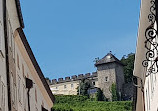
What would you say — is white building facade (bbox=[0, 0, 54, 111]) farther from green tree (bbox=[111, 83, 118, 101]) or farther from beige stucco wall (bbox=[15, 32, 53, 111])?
green tree (bbox=[111, 83, 118, 101])

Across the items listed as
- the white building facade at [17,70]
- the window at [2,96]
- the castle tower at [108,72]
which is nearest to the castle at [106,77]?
the castle tower at [108,72]

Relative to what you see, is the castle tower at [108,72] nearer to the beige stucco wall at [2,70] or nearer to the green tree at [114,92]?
the green tree at [114,92]

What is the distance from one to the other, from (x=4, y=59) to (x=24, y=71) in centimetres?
763

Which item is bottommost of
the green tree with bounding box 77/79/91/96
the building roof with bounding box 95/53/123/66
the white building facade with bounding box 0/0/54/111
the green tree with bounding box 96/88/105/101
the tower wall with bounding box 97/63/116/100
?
the white building facade with bounding box 0/0/54/111

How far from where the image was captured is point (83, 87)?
13575 cm

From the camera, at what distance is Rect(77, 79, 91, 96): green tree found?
134 meters

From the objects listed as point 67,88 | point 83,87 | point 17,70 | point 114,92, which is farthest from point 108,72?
point 17,70

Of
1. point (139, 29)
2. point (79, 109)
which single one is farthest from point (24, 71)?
point (79, 109)

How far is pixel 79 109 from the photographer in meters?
109

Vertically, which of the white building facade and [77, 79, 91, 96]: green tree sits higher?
[77, 79, 91, 96]: green tree

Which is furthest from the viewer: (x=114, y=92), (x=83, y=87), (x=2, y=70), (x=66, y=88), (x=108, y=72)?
(x=66, y=88)

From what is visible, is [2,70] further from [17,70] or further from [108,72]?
[108,72]

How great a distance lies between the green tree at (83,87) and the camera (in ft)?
439

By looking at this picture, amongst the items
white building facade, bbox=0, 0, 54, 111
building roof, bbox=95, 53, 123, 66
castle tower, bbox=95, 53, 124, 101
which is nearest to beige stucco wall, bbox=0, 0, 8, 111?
white building facade, bbox=0, 0, 54, 111
